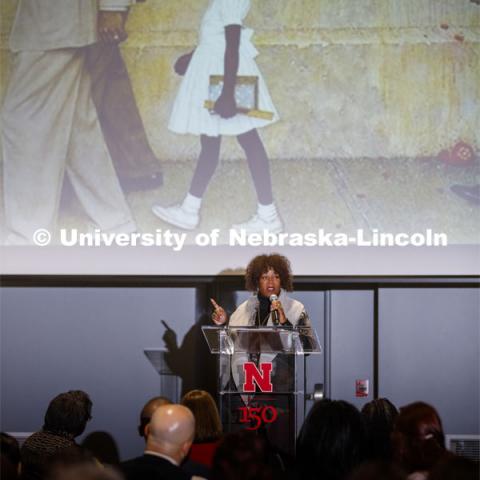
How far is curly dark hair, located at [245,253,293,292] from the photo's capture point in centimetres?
514

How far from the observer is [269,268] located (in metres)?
5.11

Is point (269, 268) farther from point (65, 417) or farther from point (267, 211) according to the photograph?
point (65, 417)

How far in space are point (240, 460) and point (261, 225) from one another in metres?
3.17

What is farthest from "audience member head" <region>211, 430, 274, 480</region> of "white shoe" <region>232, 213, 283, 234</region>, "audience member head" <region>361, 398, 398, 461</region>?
"white shoe" <region>232, 213, 283, 234</region>

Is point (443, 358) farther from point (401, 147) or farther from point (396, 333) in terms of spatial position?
point (401, 147)

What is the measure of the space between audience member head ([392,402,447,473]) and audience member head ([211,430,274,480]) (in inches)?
25.1

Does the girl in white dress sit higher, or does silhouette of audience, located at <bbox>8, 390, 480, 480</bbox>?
the girl in white dress

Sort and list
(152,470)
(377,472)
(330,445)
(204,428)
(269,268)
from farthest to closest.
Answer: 1. (269,268)
2. (204,428)
3. (330,445)
4. (152,470)
5. (377,472)

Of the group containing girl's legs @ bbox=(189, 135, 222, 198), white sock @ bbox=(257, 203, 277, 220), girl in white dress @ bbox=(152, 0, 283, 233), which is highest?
girl in white dress @ bbox=(152, 0, 283, 233)

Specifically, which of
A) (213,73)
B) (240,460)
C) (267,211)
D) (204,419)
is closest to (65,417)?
(204,419)

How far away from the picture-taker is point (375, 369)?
573cm

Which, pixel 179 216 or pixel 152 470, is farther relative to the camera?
pixel 179 216

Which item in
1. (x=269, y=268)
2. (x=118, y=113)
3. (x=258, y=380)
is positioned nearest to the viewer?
(x=258, y=380)

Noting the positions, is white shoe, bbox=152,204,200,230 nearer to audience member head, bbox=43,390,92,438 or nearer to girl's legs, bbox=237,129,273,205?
girl's legs, bbox=237,129,273,205
